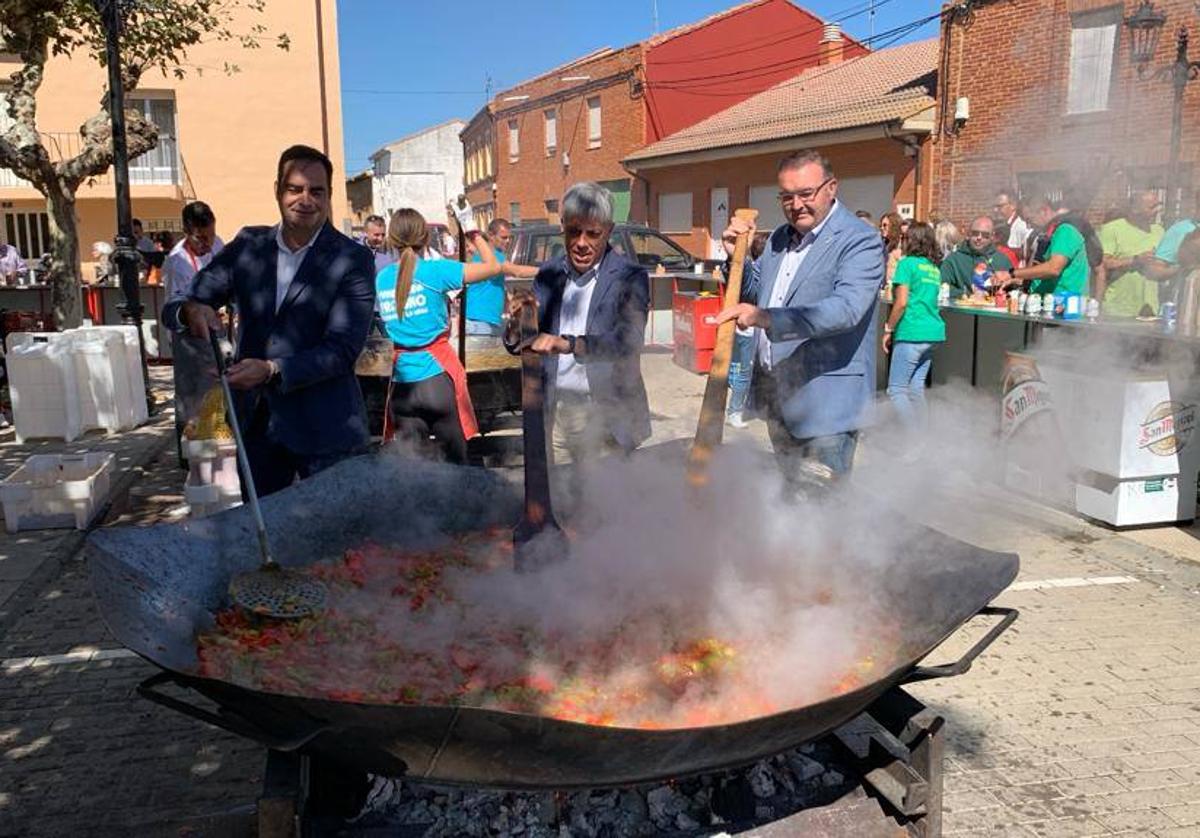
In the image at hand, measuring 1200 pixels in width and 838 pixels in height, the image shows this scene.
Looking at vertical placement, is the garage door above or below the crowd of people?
above

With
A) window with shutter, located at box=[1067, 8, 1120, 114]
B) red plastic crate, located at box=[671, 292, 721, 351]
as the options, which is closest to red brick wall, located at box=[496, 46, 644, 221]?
red plastic crate, located at box=[671, 292, 721, 351]

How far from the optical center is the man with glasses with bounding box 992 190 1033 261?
29.4 feet

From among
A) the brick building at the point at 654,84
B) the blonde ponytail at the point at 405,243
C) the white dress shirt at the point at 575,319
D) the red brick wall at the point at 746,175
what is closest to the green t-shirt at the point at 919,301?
the blonde ponytail at the point at 405,243

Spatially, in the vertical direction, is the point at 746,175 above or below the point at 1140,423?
above

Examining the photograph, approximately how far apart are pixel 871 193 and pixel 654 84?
11.5m

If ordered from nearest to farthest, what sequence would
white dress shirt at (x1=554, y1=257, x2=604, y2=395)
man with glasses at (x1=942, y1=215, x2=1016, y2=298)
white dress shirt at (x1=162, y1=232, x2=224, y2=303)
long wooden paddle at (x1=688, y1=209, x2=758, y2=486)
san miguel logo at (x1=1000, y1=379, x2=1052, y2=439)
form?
long wooden paddle at (x1=688, y1=209, x2=758, y2=486) < white dress shirt at (x1=554, y1=257, x2=604, y2=395) < san miguel logo at (x1=1000, y1=379, x2=1052, y2=439) < white dress shirt at (x1=162, y1=232, x2=224, y2=303) < man with glasses at (x1=942, y1=215, x2=1016, y2=298)

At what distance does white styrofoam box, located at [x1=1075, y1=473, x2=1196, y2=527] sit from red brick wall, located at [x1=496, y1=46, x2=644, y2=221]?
24.3m

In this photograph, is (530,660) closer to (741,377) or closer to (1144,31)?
(741,377)

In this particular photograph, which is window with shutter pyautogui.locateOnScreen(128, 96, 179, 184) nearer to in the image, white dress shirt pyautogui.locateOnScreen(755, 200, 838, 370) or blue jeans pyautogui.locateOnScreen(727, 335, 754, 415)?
blue jeans pyautogui.locateOnScreen(727, 335, 754, 415)

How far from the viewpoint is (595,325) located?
12.7ft

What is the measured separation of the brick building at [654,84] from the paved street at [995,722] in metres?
25.2

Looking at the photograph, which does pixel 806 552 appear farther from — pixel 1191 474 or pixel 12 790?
pixel 1191 474

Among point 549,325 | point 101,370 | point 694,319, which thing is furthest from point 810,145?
point 549,325

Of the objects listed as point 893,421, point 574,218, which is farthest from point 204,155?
→ point 574,218
